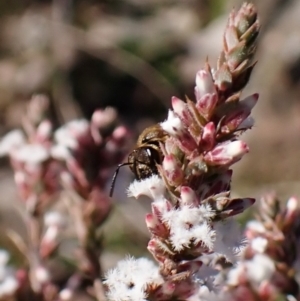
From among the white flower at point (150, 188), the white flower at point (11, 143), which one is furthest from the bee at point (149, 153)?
the white flower at point (11, 143)

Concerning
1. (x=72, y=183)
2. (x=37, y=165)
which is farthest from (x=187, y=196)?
(x=37, y=165)

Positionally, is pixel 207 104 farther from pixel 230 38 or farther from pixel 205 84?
pixel 230 38

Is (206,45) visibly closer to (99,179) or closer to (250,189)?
(250,189)

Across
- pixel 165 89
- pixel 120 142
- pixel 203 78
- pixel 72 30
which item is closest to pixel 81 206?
pixel 120 142

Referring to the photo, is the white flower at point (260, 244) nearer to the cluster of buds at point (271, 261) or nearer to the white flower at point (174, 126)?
the cluster of buds at point (271, 261)

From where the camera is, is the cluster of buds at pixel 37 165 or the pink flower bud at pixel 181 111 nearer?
the pink flower bud at pixel 181 111

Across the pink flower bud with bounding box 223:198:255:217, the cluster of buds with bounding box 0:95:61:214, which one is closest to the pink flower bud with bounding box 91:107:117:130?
the cluster of buds with bounding box 0:95:61:214

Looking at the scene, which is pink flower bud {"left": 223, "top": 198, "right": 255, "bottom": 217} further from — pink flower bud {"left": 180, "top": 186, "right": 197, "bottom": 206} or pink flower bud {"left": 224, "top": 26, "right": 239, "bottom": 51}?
pink flower bud {"left": 224, "top": 26, "right": 239, "bottom": 51}
